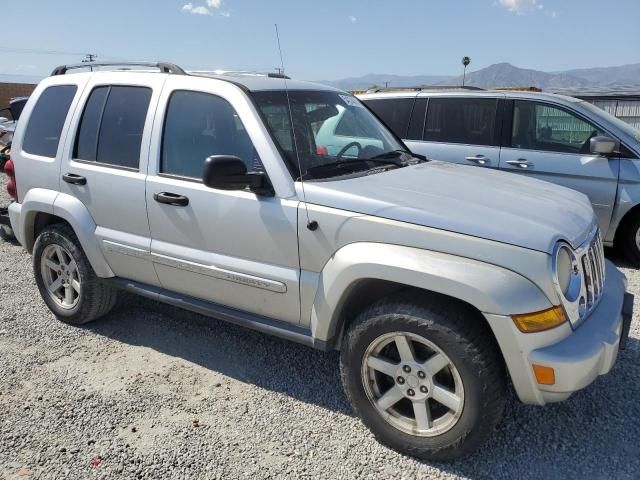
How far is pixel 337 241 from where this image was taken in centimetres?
275

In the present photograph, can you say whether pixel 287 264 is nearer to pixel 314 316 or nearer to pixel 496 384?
pixel 314 316

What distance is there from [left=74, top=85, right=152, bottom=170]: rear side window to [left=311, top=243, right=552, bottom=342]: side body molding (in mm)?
1651

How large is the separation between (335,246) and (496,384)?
1.00m

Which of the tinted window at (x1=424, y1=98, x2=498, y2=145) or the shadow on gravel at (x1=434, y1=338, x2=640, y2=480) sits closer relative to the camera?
the shadow on gravel at (x1=434, y1=338, x2=640, y2=480)

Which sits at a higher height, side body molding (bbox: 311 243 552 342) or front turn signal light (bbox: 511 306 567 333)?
side body molding (bbox: 311 243 552 342)

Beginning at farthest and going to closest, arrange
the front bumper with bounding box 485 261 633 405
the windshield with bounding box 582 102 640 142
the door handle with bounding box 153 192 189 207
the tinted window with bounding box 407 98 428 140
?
the tinted window with bounding box 407 98 428 140 → the windshield with bounding box 582 102 640 142 → the door handle with bounding box 153 192 189 207 → the front bumper with bounding box 485 261 633 405

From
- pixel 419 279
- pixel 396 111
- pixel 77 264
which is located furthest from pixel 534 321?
pixel 396 111

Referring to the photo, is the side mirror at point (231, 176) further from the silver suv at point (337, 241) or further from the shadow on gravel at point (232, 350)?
the shadow on gravel at point (232, 350)

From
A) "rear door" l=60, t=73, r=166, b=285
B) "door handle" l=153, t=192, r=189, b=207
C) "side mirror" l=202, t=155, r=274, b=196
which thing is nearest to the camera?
"side mirror" l=202, t=155, r=274, b=196

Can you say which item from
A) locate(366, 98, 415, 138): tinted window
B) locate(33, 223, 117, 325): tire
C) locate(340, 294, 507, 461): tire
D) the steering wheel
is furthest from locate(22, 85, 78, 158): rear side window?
locate(366, 98, 415, 138): tinted window

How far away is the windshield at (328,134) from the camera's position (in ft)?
10.2

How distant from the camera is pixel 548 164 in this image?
586 centimetres

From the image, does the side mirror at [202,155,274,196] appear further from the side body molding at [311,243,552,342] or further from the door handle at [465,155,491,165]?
the door handle at [465,155,491,165]

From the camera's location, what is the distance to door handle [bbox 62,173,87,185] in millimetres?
3793
